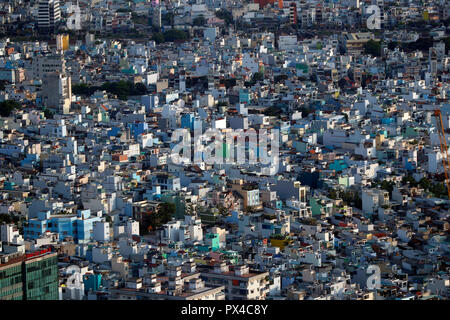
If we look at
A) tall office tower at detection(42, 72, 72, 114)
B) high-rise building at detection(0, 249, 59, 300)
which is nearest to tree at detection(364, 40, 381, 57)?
tall office tower at detection(42, 72, 72, 114)

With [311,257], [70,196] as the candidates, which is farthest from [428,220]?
[70,196]

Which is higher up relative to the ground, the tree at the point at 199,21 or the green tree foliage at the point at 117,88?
the tree at the point at 199,21

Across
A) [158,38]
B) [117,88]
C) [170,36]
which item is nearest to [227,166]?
[117,88]

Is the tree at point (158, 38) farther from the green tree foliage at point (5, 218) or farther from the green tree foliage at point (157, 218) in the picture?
the green tree foliage at point (5, 218)

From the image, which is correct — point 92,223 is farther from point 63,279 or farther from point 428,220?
point 428,220

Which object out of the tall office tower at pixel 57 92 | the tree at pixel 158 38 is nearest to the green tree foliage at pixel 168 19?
the tree at pixel 158 38

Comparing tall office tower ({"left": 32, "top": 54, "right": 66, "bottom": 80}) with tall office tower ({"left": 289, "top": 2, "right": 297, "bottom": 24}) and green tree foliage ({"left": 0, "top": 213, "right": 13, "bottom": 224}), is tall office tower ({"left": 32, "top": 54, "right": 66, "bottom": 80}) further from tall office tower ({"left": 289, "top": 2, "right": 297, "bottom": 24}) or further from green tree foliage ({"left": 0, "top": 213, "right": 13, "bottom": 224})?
green tree foliage ({"left": 0, "top": 213, "right": 13, "bottom": 224})
